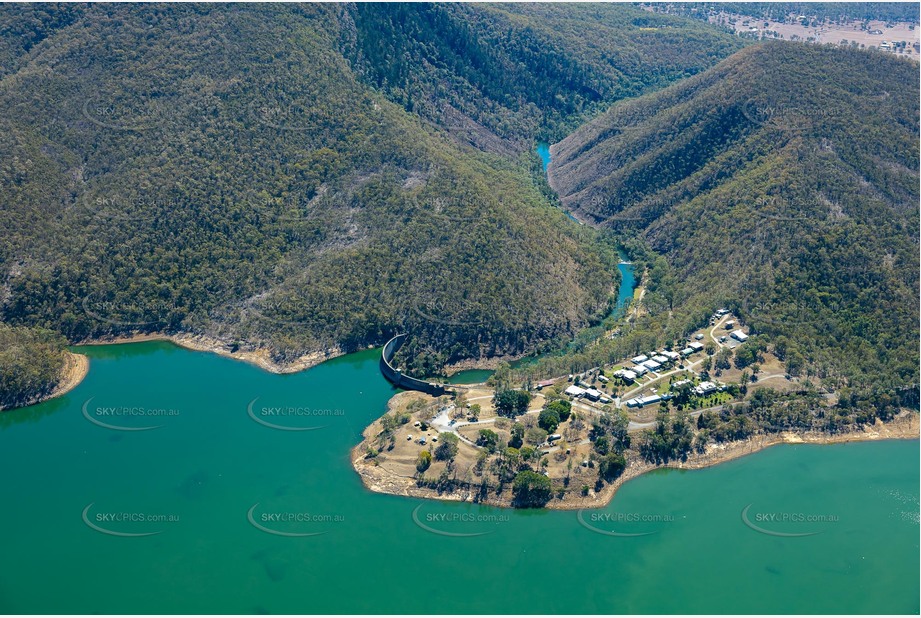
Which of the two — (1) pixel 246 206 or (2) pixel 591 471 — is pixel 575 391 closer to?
(2) pixel 591 471

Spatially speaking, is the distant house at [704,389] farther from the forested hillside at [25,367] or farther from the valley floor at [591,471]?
the forested hillside at [25,367]

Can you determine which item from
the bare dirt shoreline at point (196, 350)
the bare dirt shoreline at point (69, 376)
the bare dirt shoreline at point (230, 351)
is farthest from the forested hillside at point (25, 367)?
the bare dirt shoreline at point (230, 351)

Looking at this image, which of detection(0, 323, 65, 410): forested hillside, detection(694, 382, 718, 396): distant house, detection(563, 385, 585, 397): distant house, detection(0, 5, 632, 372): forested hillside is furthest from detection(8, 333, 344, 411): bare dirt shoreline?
detection(694, 382, 718, 396): distant house

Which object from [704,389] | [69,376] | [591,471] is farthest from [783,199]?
[69,376]

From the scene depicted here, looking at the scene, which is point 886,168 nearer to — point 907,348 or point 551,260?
point 907,348

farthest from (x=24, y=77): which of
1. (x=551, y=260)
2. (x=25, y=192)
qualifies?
(x=551, y=260)

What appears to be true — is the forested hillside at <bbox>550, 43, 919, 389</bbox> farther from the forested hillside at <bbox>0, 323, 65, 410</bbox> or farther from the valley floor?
the forested hillside at <bbox>0, 323, 65, 410</bbox>
